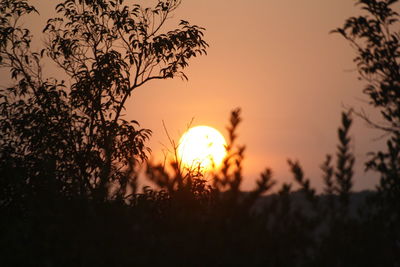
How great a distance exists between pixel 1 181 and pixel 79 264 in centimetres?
1307

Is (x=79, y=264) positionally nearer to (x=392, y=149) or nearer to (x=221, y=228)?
(x=221, y=228)

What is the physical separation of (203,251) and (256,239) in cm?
43

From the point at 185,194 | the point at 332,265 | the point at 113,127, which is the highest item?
the point at 113,127

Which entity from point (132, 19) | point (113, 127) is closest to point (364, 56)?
point (113, 127)

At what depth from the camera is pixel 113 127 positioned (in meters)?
19.1

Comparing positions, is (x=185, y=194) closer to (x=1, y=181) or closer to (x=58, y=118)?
(x=1, y=181)

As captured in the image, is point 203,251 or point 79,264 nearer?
point 203,251

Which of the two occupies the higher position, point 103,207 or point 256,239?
point 103,207

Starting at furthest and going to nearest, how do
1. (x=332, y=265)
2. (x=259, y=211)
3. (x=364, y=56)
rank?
(x=364, y=56), (x=259, y=211), (x=332, y=265)

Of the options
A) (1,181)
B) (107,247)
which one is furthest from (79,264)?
(1,181)

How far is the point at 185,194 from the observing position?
5172 mm

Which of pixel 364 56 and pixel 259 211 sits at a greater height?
pixel 364 56

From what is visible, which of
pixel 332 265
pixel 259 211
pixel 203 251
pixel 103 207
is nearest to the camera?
pixel 203 251

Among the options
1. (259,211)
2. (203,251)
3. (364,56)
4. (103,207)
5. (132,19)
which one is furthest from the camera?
(132,19)
